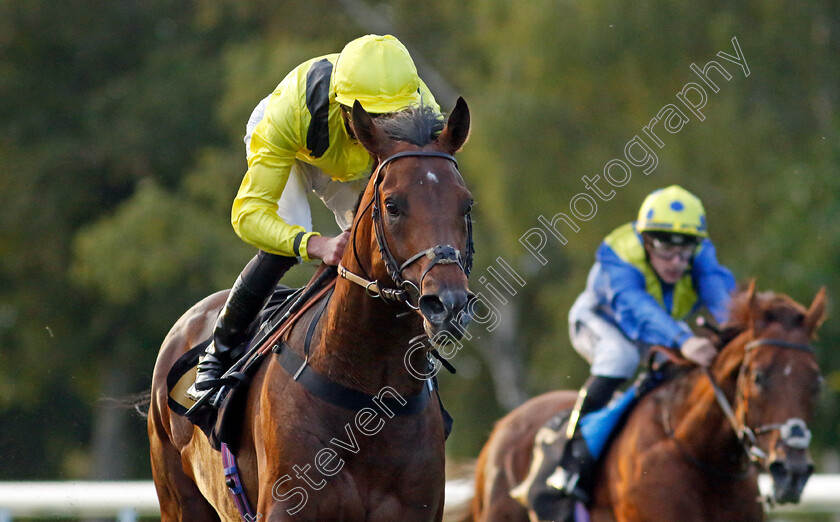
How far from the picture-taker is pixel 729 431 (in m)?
6.16

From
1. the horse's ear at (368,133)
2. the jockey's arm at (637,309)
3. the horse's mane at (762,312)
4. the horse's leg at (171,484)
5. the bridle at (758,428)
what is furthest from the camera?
the jockey's arm at (637,309)

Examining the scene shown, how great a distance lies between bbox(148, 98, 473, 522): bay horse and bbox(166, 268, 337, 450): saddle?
0.13 meters

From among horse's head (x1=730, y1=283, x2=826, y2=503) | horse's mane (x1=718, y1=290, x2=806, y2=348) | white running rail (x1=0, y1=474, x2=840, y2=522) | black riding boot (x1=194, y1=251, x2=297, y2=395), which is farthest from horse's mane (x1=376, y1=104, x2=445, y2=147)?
white running rail (x1=0, y1=474, x2=840, y2=522)

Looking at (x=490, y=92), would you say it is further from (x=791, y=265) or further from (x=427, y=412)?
(x=427, y=412)

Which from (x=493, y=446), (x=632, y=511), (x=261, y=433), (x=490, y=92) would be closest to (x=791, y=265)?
(x=490, y=92)

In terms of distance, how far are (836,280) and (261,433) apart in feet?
36.9

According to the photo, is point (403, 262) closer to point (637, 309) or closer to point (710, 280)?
point (637, 309)

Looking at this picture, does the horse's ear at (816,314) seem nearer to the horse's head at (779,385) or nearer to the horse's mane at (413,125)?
the horse's head at (779,385)

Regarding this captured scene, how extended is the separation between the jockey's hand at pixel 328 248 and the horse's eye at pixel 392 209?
431 millimetres

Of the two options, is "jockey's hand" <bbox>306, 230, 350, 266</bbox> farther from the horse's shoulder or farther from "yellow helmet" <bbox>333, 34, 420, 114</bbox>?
the horse's shoulder

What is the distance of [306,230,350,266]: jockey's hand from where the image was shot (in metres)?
4.05

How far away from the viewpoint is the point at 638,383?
22.8ft

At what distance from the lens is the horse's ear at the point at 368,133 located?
3818 millimetres

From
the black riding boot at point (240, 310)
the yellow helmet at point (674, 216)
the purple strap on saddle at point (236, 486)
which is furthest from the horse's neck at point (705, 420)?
the purple strap on saddle at point (236, 486)
